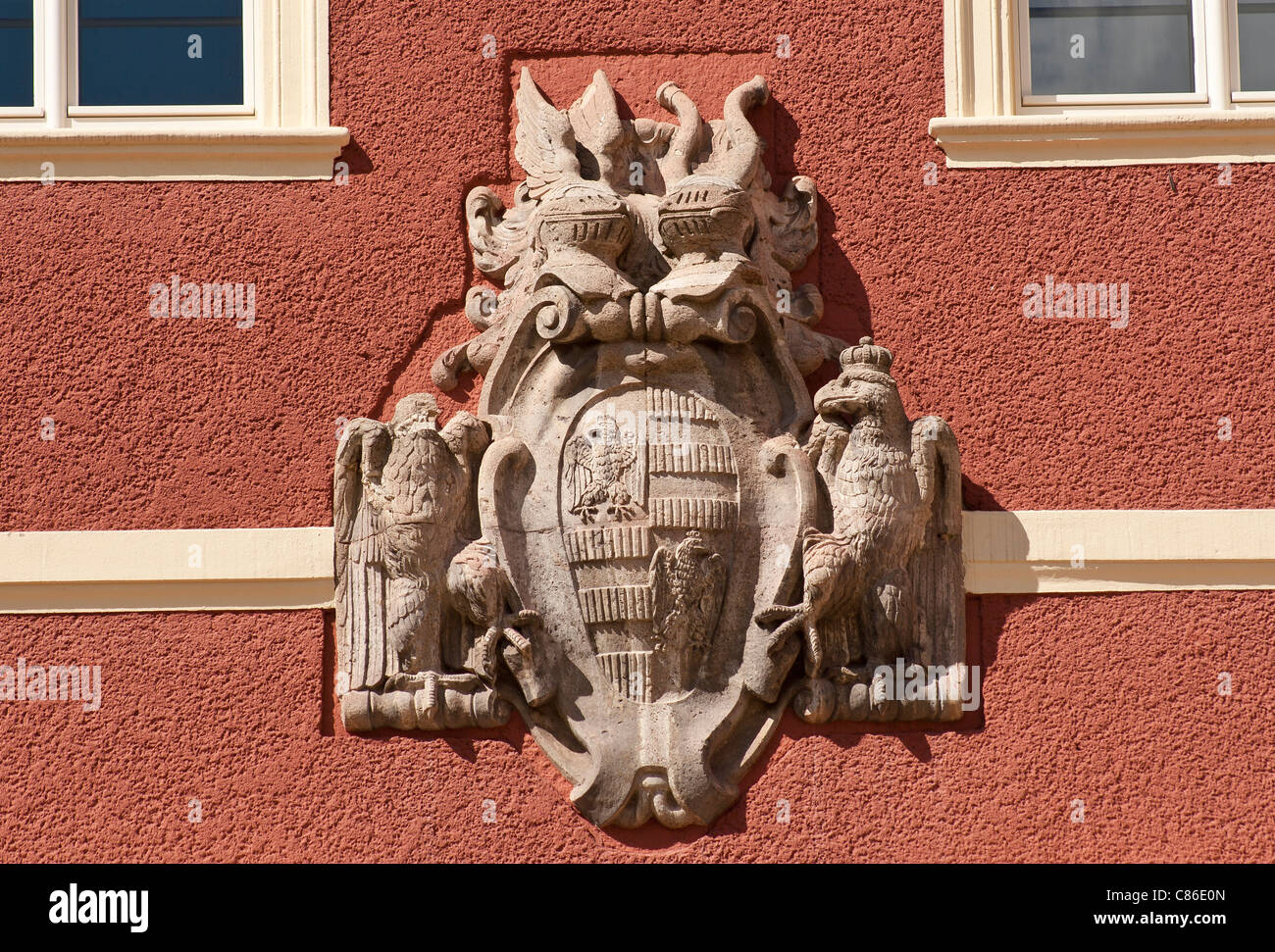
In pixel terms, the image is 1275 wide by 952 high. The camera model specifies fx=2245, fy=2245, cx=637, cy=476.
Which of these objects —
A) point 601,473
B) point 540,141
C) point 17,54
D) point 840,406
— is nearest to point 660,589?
point 601,473

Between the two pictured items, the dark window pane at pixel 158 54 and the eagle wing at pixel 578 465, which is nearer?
the eagle wing at pixel 578 465

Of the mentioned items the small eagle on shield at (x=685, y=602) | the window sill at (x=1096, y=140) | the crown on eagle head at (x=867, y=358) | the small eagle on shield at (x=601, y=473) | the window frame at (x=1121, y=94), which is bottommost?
the small eagle on shield at (x=685, y=602)

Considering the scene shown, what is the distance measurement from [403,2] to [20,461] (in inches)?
74.0

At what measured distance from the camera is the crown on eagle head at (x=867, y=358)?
6.75 metres

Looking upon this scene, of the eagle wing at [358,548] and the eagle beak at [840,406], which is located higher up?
the eagle beak at [840,406]

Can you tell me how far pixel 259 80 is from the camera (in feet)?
23.4

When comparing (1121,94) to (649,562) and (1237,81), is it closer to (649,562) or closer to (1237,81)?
(1237,81)

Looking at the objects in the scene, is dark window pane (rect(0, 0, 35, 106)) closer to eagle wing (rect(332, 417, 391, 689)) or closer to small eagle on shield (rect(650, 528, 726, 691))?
eagle wing (rect(332, 417, 391, 689))

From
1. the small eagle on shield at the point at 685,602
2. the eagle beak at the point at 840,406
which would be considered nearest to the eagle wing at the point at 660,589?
the small eagle on shield at the point at 685,602

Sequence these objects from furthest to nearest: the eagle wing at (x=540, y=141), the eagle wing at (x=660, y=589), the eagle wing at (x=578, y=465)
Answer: the eagle wing at (x=540, y=141), the eagle wing at (x=578, y=465), the eagle wing at (x=660, y=589)

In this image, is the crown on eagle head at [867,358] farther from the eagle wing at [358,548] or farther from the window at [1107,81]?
the eagle wing at [358,548]

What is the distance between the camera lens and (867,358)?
266 inches

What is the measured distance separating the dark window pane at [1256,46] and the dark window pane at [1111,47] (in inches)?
6.5

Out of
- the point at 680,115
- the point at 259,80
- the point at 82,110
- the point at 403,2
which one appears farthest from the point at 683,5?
the point at 82,110
